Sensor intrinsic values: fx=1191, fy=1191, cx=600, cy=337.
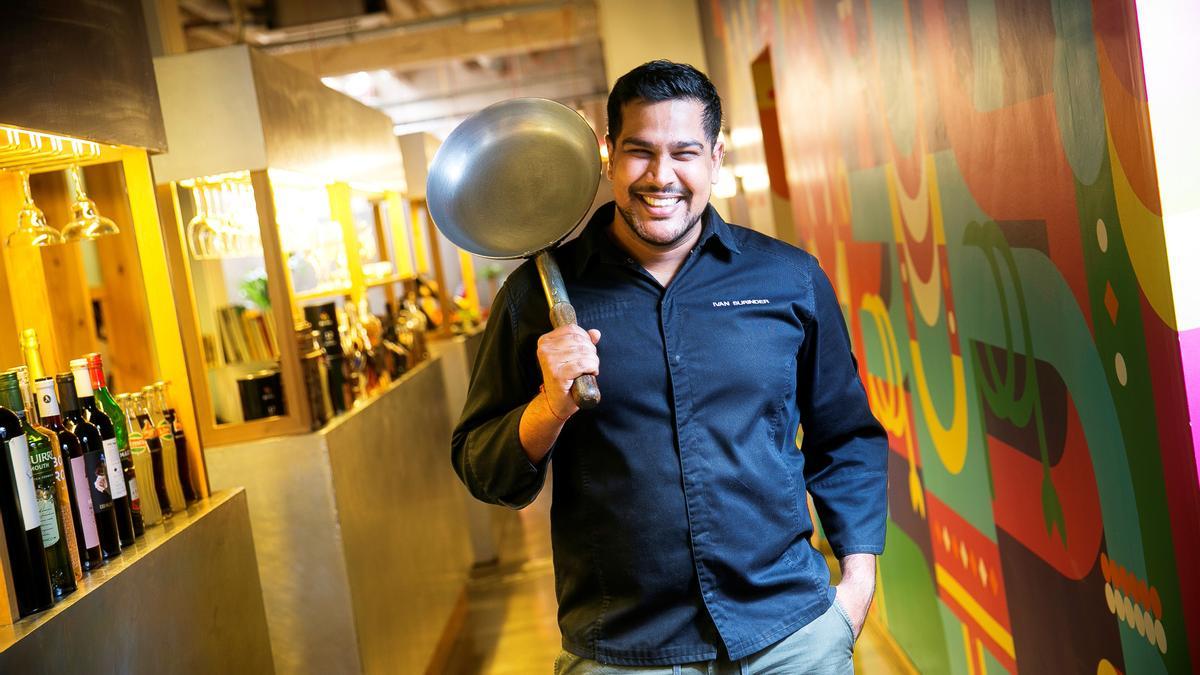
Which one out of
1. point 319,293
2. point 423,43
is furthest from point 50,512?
point 423,43

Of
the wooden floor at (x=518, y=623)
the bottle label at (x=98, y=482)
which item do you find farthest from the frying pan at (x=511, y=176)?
the wooden floor at (x=518, y=623)

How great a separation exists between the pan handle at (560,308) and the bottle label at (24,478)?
92cm

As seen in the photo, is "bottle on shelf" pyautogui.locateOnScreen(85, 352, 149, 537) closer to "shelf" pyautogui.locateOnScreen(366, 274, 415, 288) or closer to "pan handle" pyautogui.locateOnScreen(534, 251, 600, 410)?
"pan handle" pyautogui.locateOnScreen(534, 251, 600, 410)

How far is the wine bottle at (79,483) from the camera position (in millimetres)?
2164

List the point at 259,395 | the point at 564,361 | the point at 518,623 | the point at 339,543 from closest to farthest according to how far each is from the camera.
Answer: the point at 564,361 → the point at 339,543 → the point at 259,395 → the point at 518,623

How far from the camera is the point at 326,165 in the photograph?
458 centimetres

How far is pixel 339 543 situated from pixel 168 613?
4.78 feet

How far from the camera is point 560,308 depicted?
1.61 metres

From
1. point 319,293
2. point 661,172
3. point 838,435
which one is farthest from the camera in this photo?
point 319,293

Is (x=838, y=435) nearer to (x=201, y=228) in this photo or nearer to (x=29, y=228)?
(x=29, y=228)

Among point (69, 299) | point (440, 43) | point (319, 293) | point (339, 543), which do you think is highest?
point (440, 43)

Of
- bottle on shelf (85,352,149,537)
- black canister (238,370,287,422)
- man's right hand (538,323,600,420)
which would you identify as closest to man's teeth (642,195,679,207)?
man's right hand (538,323,600,420)

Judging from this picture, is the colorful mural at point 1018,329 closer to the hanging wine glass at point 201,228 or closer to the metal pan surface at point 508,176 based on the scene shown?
the metal pan surface at point 508,176

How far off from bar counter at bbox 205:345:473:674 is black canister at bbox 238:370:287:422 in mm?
132
